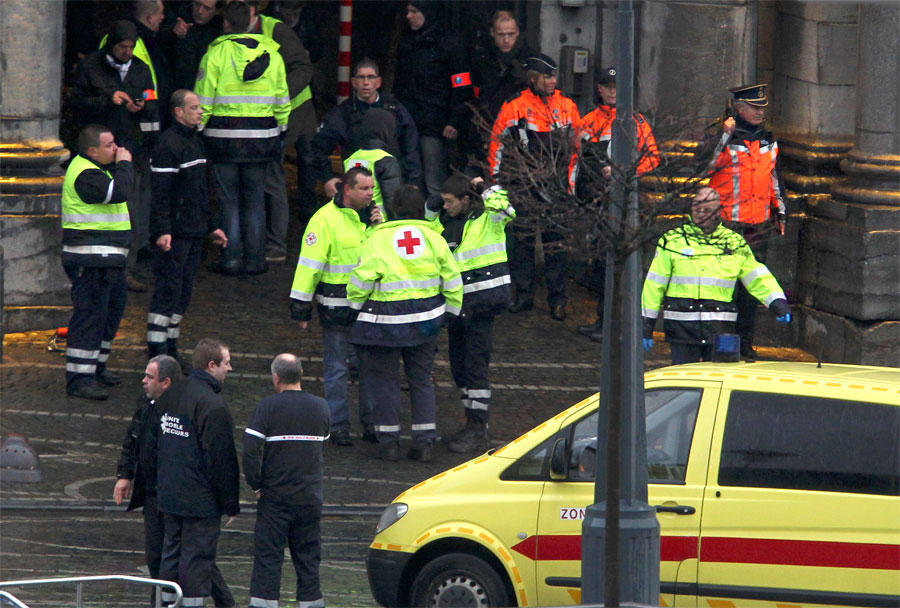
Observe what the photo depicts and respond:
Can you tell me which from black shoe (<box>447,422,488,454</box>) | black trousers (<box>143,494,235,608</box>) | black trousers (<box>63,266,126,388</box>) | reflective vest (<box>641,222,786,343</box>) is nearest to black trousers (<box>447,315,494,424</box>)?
black shoe (<box>447,422,488,454</box>)

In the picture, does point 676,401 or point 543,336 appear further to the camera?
point 543,336

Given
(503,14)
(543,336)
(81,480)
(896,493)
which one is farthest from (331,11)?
(896,493)

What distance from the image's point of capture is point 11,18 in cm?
1509

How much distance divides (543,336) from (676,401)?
6723 millimetres

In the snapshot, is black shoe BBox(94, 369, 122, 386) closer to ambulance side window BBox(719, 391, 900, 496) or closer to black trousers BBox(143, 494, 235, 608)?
black trousers BBox(143, 494, 235, 608)

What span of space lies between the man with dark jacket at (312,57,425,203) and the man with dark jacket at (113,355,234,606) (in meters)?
4.98

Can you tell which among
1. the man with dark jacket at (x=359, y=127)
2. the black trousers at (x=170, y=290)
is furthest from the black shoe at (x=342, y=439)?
the man with dark jacket at (x=359, y=127)

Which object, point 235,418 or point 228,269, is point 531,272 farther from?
point 235,418

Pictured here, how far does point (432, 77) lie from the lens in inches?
647

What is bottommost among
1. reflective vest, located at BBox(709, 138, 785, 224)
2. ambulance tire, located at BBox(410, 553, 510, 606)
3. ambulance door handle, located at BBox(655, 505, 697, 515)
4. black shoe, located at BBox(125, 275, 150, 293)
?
ambulance tire, located at BBox(410, 553, 510, 606)

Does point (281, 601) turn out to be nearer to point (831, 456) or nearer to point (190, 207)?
point (831, 456)

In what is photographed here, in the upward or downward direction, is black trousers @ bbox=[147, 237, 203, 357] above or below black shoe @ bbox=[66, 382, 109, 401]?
above

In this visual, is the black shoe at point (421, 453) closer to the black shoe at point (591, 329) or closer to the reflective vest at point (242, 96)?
the black shoe at point (591, 329)

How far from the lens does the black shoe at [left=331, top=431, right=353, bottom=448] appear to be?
42.0ft
